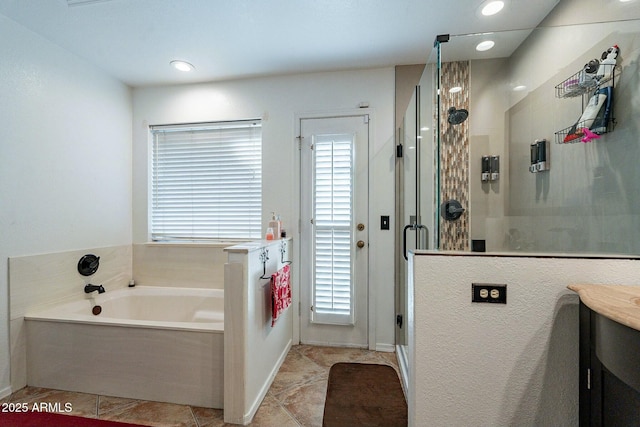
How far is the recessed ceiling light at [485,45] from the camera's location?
158cm

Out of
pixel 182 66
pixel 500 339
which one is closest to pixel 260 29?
pixel 182 66

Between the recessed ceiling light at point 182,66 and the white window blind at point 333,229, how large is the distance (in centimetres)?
131

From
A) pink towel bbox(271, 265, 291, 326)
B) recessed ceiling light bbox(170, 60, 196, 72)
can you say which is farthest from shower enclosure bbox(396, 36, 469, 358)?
recessed ceiling light bbox(170, 60, 196, 72)

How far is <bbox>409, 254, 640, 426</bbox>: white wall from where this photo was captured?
115 centimetres

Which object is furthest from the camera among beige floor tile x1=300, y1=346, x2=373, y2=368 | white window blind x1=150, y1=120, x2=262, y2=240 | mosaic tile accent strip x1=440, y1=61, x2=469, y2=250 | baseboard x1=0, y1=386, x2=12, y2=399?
white window blind x1=150, y1=120, x2=262, y2=240

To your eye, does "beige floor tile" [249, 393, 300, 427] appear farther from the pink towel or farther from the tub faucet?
the tub faucet

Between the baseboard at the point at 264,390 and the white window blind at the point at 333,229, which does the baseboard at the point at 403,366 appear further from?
the baseboard at the point at 264,390

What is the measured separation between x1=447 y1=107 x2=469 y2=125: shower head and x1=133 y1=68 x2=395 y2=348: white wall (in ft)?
2.54

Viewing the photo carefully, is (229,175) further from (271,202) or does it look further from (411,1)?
(411,1)

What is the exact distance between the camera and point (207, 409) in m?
1.69

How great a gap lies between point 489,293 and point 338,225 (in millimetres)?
1412

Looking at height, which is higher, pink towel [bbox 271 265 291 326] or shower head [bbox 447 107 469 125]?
shower head [bbox 447 107 469 125]

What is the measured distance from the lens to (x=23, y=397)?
178 cm

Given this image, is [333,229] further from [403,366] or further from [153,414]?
[153,414]
